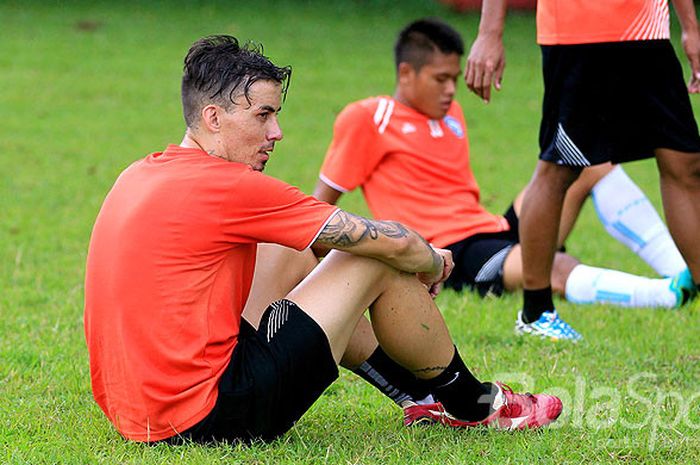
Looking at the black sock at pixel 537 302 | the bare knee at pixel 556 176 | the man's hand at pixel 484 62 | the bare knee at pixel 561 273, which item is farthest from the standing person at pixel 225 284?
the bare knee at pixel 561 273

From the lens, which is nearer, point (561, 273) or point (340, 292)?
point (340, 292)

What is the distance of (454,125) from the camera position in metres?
7.02

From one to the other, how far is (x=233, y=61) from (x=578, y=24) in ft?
6.01

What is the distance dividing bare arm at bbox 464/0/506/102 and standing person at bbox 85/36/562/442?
54.4 inches

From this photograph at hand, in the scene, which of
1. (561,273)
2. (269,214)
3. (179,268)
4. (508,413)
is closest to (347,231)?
(269,214)

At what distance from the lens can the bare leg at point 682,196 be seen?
16.8 feet

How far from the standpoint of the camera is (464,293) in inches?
249

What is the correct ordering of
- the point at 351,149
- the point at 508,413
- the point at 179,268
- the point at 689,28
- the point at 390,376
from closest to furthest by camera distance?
1. the point at 179,268
2. the point at 508,413
3. the point at 390,376
4. the point at 689,28
5. the point at 351,149

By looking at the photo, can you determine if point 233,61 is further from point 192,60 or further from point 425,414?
point 425,414

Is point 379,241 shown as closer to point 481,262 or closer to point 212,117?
point 212,117

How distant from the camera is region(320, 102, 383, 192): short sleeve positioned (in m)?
6.51

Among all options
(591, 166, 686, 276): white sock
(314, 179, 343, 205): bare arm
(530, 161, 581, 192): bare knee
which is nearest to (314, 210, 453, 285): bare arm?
(530, 161, 581, 192): bare knee

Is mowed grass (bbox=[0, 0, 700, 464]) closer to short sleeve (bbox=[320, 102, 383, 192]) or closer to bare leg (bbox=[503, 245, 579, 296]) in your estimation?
bare leg (bbox=[503, 245, 579, 296])

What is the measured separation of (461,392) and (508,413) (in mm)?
201
